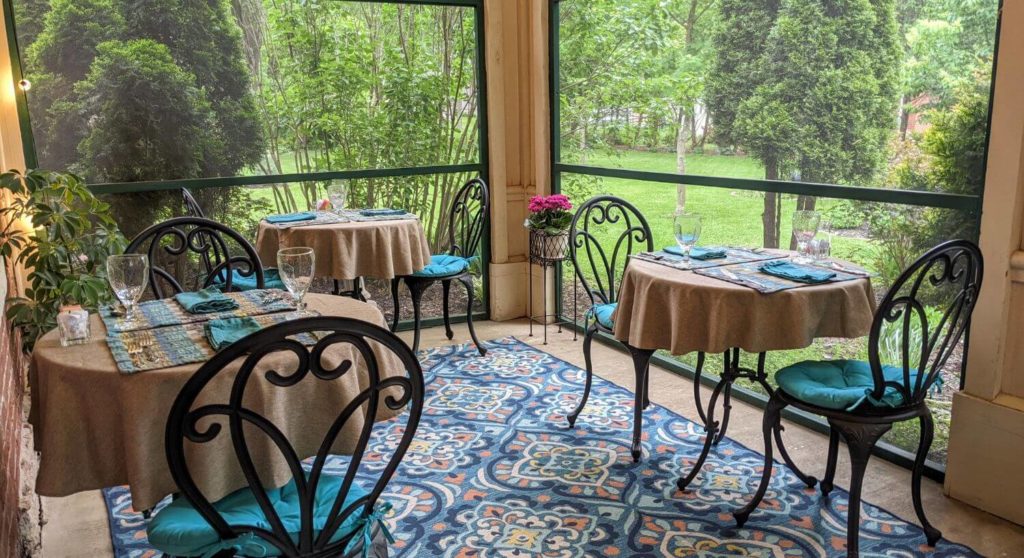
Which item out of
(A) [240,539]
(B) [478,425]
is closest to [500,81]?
(B) [478,425]

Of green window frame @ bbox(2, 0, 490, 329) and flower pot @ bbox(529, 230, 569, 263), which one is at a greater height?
green window frame @ bbox(2, 0, 490, 329)

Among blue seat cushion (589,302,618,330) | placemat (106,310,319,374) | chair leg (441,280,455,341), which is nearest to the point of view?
placemat (106,310,319,374)

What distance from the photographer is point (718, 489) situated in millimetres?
3066

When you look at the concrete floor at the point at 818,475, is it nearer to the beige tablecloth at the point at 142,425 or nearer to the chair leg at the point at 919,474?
the chair leg at the point at 919,474

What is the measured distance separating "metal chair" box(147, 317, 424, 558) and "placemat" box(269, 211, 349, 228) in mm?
2338

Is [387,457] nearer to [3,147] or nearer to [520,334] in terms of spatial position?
[520,334]

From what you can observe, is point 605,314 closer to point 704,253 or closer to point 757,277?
point 704,253

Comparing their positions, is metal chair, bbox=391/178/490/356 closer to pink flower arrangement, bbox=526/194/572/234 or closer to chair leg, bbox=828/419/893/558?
pink flower arrangement, bbox=526/194/572/234

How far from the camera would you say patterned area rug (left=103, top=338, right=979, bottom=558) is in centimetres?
269

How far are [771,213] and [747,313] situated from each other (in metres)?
1.39

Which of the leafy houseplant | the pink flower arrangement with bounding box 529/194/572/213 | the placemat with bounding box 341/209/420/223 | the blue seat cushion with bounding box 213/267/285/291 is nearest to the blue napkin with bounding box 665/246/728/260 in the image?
the pink flower arrangement with bounding box 529/194/572/213

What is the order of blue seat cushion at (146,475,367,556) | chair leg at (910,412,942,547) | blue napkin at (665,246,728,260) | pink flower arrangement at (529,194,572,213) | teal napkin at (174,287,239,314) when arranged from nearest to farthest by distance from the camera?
blue seat cushion at (146,475,367,556), teal napkin at (174,287,239,314), chair leg at (910,412,942,547), blue napkin at (665,246,728,260), pink flower arrangement at (529,194,572,213)

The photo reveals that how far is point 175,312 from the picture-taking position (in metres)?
2.35

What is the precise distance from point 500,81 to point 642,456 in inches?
116
